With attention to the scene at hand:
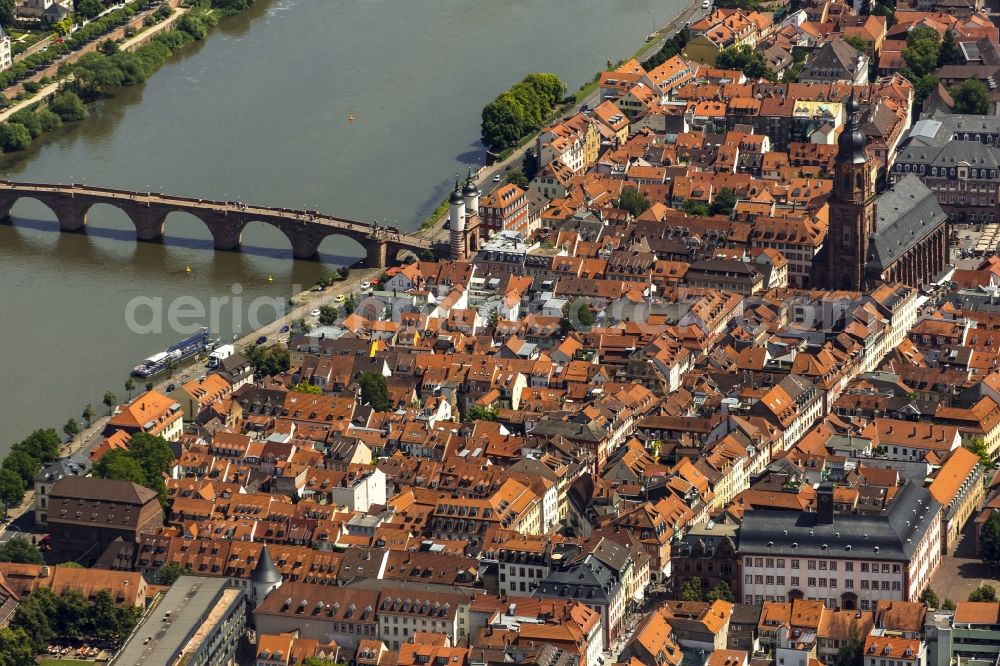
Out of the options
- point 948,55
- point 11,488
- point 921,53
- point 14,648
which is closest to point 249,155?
point 921,53

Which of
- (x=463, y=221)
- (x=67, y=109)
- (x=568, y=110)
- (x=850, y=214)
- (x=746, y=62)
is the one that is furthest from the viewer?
(x=67, y=109)

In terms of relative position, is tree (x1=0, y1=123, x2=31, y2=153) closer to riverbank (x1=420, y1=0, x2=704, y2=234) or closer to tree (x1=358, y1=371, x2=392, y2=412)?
riverbank (x1=420, y1=0, x2=704, y2=234)

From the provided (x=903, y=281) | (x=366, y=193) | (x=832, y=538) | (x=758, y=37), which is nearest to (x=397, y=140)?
(x=366, y=193)

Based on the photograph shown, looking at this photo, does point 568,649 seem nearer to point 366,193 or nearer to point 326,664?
point 326,664

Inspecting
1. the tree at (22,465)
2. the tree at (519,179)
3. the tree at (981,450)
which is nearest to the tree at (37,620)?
the tree at (22,465)

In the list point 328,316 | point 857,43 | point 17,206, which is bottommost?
point 328,316

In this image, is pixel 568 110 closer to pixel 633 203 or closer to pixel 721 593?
pixel 633 203

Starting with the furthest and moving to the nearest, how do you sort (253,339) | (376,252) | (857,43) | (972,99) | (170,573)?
(857,43)
(972,99)
(376,252)
(253,339)
(170,573)
